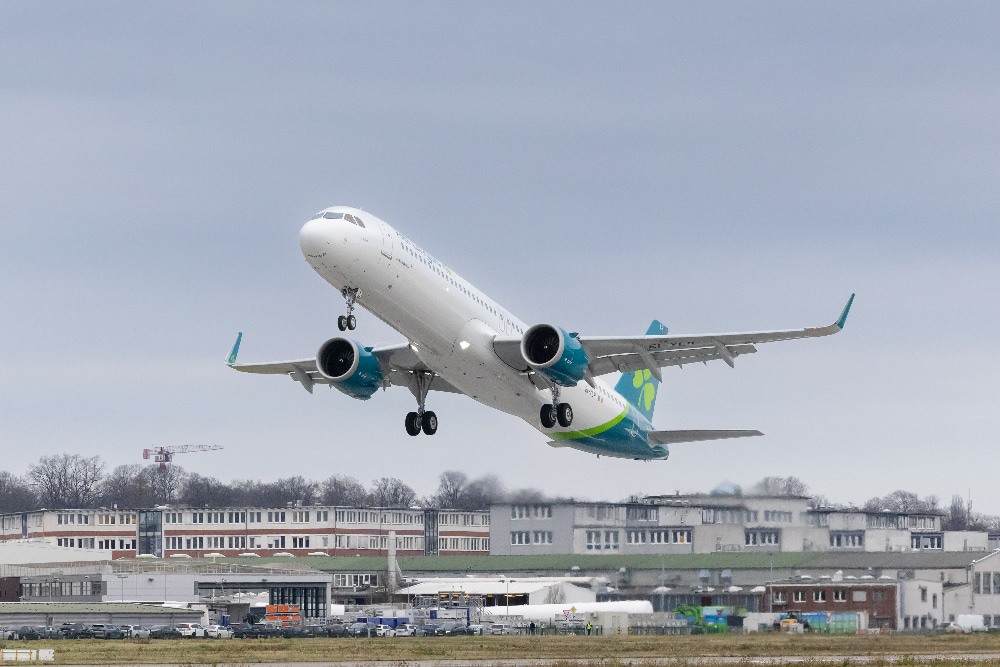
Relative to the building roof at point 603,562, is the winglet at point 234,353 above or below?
above

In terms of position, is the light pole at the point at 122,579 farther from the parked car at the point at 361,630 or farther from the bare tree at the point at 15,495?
the bare tree at the point at 15,495

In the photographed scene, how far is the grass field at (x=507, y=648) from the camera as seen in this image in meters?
59.5

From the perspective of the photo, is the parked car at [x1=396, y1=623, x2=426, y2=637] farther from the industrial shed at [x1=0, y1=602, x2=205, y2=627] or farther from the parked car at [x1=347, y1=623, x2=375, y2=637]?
the industrial shed at [x1=0, y1=602, x2=205, y2=627]

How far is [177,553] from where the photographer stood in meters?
152

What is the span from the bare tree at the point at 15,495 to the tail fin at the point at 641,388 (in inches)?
4647

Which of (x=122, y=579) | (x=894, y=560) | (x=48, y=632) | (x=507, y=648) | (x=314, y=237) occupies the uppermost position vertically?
(x=314, y=237)

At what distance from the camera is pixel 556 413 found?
53.7 metres

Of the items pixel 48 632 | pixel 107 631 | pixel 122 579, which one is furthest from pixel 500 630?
pixel 122 579

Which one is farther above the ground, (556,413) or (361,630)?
(556,413)

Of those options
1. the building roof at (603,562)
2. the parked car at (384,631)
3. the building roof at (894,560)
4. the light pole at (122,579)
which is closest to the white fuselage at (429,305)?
the building roof at (603,562)

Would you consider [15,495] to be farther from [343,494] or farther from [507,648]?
[507,648]

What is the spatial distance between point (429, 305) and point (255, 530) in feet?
360

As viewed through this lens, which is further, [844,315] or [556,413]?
[556,413]

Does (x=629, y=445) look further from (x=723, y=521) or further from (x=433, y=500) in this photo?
(x=433, y=500)
